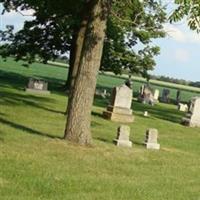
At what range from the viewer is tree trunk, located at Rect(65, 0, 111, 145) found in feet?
49.0

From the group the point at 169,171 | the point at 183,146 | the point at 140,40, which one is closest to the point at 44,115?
the point at 183,146

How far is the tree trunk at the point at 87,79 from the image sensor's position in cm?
1492

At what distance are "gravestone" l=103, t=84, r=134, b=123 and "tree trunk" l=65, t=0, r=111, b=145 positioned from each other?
8.54 meters

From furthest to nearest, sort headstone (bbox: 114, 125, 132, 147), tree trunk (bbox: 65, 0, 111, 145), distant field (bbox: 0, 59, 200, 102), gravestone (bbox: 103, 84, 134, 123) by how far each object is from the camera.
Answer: distant field (bbox: 0, 59, 200, 102) < gravestone (bbox: 103, 84, 134, 123) < headstone (bbox: 114, 125, 132, 147) < tree trunk (bbox: 65, 0, 111, 145)

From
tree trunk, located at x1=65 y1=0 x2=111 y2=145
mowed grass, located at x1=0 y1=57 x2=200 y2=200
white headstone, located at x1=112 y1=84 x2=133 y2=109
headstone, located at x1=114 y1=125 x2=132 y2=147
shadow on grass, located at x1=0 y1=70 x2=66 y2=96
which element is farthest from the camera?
shadow on grass, located at x1=0 y1=70 x2=66 y2=96

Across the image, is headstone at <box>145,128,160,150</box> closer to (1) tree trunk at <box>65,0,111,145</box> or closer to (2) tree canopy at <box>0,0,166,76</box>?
(1) tree trunk at <box>65,0,111,145</box>

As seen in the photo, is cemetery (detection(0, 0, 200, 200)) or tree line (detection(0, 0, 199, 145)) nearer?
cemetery (detection(0, 0, 200, 200))

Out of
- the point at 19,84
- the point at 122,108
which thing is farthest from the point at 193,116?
the point at 19,84

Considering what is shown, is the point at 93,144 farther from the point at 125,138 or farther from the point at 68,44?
the point at 68,44

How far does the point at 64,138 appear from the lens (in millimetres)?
15078

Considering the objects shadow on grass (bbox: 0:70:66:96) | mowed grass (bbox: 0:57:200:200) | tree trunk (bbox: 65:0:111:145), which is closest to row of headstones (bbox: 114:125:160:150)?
mowed grass (bbox: 0:57:200:200)

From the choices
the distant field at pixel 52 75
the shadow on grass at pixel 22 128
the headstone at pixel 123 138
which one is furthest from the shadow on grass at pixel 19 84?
the headstone at pixel 123 138

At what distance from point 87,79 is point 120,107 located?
9.32 meters

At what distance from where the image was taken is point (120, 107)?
24.4 meters
